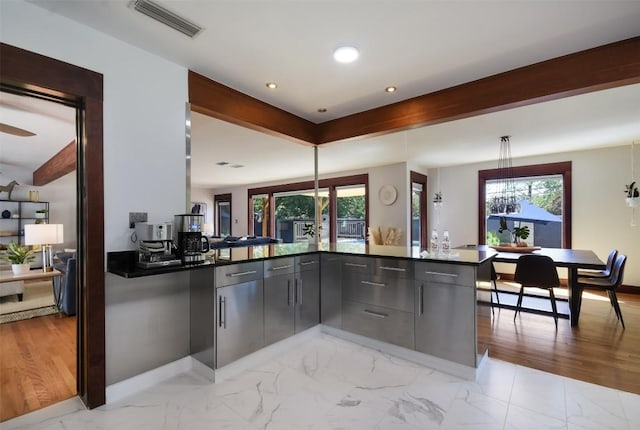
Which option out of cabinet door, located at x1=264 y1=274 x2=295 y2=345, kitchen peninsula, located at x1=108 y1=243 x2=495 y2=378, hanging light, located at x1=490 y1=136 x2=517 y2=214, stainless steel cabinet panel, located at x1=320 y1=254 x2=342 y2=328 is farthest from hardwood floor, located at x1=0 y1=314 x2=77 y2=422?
hanging light, located at x1=490 y1=136 x2=517 y2=214

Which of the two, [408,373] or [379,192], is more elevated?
[379,192]

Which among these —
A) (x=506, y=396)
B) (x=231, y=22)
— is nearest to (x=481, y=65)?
(x=231, y=22)

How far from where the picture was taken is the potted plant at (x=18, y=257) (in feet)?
7.97

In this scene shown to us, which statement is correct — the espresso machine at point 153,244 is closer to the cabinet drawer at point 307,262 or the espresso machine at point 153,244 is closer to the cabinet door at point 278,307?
the cabinet door at point 278,307

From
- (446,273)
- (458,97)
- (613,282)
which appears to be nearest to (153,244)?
(446,273)

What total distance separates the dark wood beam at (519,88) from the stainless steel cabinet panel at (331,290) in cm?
147

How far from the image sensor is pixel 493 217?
20.3ft

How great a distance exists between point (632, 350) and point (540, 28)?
2963 millimetres

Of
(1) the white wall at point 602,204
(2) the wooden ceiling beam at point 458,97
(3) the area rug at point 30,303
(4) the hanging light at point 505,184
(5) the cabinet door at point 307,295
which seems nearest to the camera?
(2) the wooden ceiling beam at point 458,97

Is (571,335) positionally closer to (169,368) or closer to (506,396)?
(506,396)

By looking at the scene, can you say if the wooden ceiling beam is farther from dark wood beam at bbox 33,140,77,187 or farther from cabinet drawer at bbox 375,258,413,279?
cabinet drawer at bbox 375,258,413,279

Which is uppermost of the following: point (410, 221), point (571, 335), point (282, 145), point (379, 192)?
point (282, 145)

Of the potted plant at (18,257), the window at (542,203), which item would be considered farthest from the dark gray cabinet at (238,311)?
the window at (542,203)

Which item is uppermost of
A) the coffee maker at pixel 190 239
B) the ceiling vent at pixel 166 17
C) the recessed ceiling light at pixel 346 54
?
the ceiling vent at pixel 166 17
